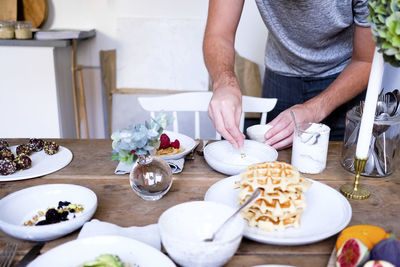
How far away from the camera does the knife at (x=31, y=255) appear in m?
0.69

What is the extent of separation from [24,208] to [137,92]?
2072 millimetres

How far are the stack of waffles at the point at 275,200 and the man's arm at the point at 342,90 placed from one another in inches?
19.8

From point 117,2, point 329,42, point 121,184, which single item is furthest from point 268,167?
point 117,2

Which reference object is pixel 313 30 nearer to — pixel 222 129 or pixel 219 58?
pixel 219 58

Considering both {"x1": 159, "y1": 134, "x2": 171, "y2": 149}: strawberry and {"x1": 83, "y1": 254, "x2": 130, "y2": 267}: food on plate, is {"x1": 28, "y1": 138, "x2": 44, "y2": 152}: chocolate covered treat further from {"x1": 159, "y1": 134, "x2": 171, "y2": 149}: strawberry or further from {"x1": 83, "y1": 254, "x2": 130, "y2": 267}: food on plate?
{"x1": 83, "y1": 254, "x2": 130, "y2": 267}: food on plate

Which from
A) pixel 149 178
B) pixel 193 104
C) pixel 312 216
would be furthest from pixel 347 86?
pixel 149 178

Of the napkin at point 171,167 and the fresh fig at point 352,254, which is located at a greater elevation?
the fresh fig at point 352,254

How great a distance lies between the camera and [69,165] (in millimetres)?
1181

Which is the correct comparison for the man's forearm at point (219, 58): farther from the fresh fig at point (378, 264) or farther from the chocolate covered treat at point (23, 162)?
the fresh fig at point (378, 264)

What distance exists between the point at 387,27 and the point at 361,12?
0.76m

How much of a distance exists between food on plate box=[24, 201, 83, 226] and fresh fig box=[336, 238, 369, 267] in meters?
0.58

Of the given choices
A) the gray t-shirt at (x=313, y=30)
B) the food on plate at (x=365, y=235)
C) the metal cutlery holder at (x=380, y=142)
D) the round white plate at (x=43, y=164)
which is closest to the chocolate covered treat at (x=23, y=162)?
the round white plate at (x=43, y=164)

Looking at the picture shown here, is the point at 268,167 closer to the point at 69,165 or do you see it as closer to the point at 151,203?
the point at 151,203

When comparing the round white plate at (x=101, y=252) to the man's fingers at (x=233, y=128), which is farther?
the man's fingers at (x=233, y=128)
